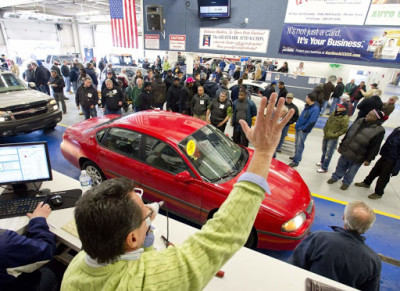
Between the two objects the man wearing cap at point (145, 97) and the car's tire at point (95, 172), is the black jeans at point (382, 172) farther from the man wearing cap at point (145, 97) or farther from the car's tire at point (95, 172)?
the man wearing cap at point (145, 97)

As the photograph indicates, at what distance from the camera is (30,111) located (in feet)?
18.6

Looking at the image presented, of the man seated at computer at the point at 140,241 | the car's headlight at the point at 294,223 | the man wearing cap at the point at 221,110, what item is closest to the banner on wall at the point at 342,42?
the man wearing cap at the point at 221,110

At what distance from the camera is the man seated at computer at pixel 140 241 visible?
77 cm

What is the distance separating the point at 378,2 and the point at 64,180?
19.9 feet

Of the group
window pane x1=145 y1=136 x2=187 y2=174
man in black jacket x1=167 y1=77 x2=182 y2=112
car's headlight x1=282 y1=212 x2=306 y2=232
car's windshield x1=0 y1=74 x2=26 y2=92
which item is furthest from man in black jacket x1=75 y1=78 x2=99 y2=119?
car's headlight x1=282 y1=212 x2=306 y2=232

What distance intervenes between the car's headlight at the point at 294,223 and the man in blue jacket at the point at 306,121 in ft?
9.33

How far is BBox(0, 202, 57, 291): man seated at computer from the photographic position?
4.76ft

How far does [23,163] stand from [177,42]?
5.26 metres

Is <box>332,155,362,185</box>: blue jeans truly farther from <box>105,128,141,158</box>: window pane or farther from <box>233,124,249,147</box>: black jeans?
<box>105,128,141,158</box>: window pane

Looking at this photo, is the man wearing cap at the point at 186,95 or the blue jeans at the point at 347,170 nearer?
the blue jeans at the point at 347,170

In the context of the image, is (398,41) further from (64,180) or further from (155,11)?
(64,180)

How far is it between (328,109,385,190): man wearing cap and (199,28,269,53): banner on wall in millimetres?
2720

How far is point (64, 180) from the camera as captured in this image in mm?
2789

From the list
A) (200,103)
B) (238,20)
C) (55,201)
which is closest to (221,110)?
(200,103)
